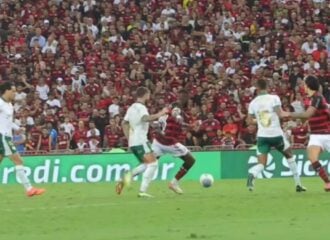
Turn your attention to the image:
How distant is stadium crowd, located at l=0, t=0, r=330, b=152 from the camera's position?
37281 millimetres

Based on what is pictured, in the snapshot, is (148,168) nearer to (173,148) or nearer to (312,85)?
(173,148)

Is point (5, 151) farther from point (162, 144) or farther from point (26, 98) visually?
point (26, 98)

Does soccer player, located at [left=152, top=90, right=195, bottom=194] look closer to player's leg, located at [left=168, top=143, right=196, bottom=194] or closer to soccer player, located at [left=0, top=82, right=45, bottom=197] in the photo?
player's leg, located at [left=168, top=143, right=196, bottom=194]

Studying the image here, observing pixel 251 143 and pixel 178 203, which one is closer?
pixel 178 203

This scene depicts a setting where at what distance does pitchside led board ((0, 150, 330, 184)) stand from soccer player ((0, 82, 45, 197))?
32.9ft

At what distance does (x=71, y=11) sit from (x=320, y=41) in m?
10.6

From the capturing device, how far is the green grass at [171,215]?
1593 centimetres

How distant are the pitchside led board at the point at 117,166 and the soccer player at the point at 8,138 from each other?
32.9 feet

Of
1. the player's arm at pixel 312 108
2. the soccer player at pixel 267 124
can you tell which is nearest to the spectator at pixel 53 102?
the soccer player at pixel 267 124

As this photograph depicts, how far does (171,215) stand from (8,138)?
5.73 m

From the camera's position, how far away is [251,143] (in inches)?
1394

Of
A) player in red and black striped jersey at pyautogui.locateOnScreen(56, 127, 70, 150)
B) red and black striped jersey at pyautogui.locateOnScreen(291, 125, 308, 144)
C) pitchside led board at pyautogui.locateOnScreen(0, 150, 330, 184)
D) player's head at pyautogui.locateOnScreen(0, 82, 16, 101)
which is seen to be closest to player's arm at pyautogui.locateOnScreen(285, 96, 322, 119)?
player's head at pyautogui.locateOnScreen(0, 82, 16, 101)

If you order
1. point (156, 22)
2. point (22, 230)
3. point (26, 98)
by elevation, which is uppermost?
point (156, 22)

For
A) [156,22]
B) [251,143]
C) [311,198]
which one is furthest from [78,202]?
[156,22]
